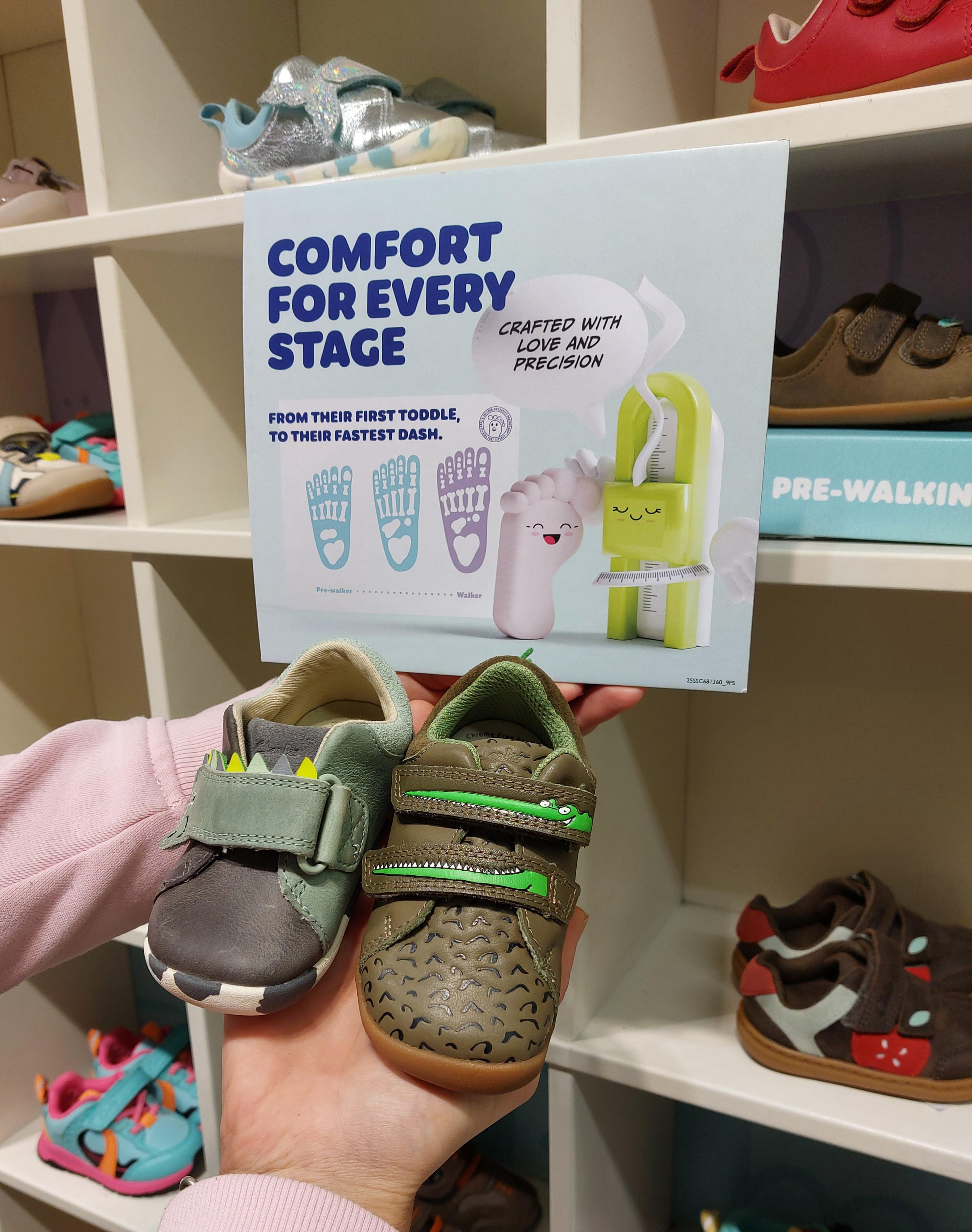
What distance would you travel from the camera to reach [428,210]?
0.56m

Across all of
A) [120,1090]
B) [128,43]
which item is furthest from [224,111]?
[120,1090]

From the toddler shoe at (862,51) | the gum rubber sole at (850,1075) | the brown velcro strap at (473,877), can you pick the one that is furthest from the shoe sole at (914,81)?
the gum rubber sole at (850,1075)

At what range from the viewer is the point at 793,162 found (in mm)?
539

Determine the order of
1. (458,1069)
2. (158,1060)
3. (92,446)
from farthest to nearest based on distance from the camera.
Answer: (158,1060), (92,446), (458,1069)

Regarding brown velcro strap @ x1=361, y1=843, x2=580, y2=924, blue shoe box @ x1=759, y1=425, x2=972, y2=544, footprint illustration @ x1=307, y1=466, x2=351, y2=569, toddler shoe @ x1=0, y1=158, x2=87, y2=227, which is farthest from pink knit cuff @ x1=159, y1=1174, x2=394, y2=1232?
toddler shoe @ x1=0, y1=158, x2=87, y2=227

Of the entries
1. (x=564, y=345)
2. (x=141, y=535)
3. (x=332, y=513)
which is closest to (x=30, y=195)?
(x=141, y=535)

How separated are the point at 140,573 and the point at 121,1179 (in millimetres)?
727

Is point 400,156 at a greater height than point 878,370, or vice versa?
point 400,156

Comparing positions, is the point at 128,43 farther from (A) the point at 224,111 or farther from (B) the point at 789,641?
(B) the point at 789,641

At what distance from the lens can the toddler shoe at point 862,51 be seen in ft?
1.61

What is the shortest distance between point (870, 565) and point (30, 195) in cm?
82

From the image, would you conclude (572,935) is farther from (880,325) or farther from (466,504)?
(880,325)

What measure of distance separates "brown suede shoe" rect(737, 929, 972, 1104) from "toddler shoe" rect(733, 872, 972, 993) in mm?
20

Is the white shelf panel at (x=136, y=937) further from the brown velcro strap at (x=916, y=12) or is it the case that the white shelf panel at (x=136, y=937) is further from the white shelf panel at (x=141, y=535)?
the brown velcro strap at (x=916, y=12)
